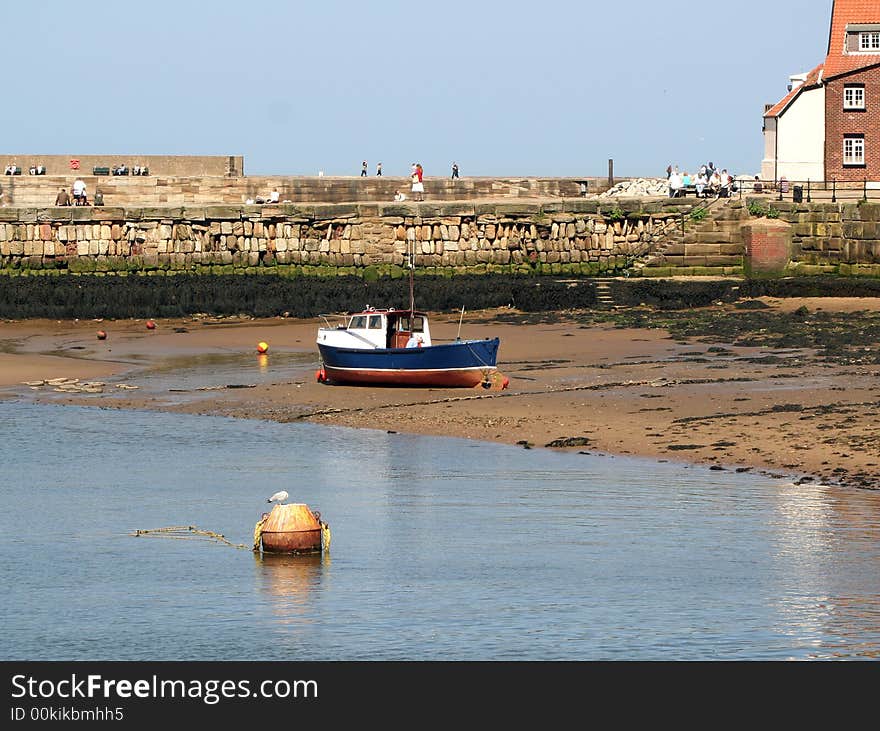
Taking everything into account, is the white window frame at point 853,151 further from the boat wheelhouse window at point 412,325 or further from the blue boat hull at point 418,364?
the blue boat hull at point 418,364

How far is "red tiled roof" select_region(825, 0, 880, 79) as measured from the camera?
2173 inches

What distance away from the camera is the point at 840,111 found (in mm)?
54500

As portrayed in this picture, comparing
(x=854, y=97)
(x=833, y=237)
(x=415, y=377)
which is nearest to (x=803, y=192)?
(x=833, y=237)

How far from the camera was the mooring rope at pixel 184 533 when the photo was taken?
15.8m

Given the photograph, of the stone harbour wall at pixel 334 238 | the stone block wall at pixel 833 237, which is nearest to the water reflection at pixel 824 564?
the stone block wall at pixel 833 237

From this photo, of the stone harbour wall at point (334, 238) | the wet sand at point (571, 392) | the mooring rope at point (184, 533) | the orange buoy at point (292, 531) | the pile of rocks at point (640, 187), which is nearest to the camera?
the orange buoy at point (292, 531)

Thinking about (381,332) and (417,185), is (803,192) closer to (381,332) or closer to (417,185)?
(417,185)

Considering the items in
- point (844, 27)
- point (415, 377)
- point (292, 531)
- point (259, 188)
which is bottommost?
point (292, 531)

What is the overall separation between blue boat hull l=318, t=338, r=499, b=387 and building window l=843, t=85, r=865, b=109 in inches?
1303

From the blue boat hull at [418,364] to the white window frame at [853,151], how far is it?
32.8 meters

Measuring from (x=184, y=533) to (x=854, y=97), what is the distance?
43287mm
